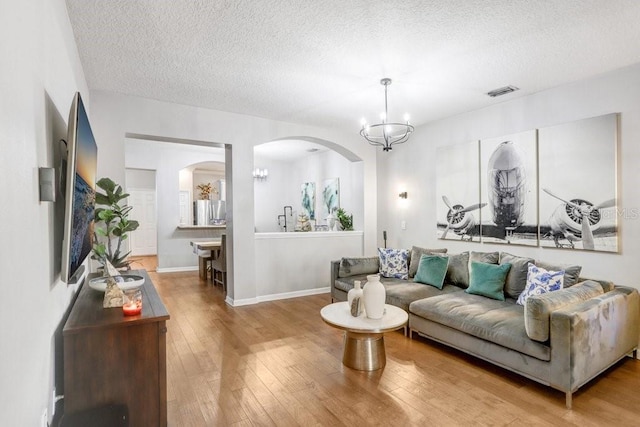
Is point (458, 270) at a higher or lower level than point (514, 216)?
lower

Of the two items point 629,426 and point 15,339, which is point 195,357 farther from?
point 629,426

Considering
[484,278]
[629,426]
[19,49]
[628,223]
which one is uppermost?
[19,49]

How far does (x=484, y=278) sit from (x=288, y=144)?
4.76 metres

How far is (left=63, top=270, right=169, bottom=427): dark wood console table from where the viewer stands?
5.75 ft

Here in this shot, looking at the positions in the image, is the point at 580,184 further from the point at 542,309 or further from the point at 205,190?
the point at 205,190

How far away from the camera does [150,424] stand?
1906 mm

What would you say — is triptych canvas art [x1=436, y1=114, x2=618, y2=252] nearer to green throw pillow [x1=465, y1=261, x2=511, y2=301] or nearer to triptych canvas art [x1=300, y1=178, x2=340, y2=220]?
green throw pillow [x1=465, y1=261, x2=511, y2=301]

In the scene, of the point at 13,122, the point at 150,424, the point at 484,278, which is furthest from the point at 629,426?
the point at 13,122

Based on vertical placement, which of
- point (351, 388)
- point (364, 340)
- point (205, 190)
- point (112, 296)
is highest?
point (205, 190)

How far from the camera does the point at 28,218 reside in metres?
1.24

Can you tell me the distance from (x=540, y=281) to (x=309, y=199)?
5.86 metres

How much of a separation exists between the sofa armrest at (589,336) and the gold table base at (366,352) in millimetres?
1253

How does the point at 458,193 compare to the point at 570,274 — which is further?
the point at 458,193

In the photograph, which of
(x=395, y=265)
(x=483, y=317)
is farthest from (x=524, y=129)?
(x=483, y=317)
